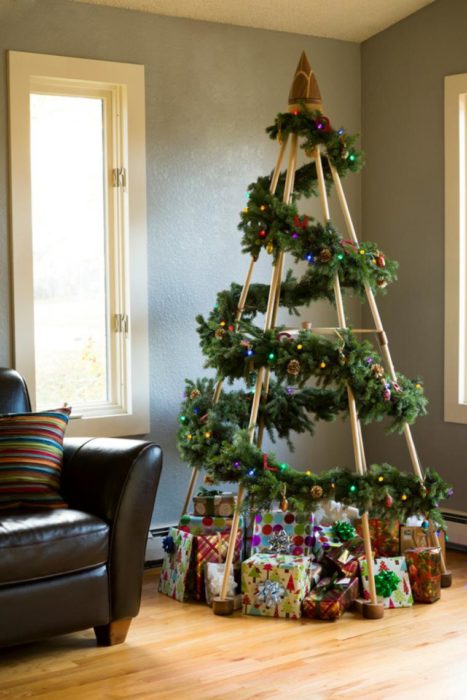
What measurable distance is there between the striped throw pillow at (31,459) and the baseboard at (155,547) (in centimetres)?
97

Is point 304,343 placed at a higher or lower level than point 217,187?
lower

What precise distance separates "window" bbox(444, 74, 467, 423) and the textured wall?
80 centimetres

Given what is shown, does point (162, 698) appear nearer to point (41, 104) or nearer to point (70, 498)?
point (70, 498)

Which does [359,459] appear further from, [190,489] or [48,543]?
[48,543]

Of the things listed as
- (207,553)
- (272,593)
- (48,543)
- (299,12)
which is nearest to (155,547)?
(207,553)

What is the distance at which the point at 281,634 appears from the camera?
3.45 m

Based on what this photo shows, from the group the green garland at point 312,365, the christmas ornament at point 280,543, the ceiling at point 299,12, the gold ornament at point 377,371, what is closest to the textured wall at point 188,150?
the ceiling at point 299,12

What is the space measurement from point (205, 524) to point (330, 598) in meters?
0.63

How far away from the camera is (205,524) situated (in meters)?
3.97

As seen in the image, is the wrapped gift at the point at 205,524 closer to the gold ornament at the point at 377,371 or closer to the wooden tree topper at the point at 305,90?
the gold ornament at the point at 377,371

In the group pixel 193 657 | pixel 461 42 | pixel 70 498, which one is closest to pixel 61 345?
pixel 70 498

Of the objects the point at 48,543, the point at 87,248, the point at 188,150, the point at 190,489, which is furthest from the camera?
the point at 188,150

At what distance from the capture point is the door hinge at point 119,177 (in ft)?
14.1

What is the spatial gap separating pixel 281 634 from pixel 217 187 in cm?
206
